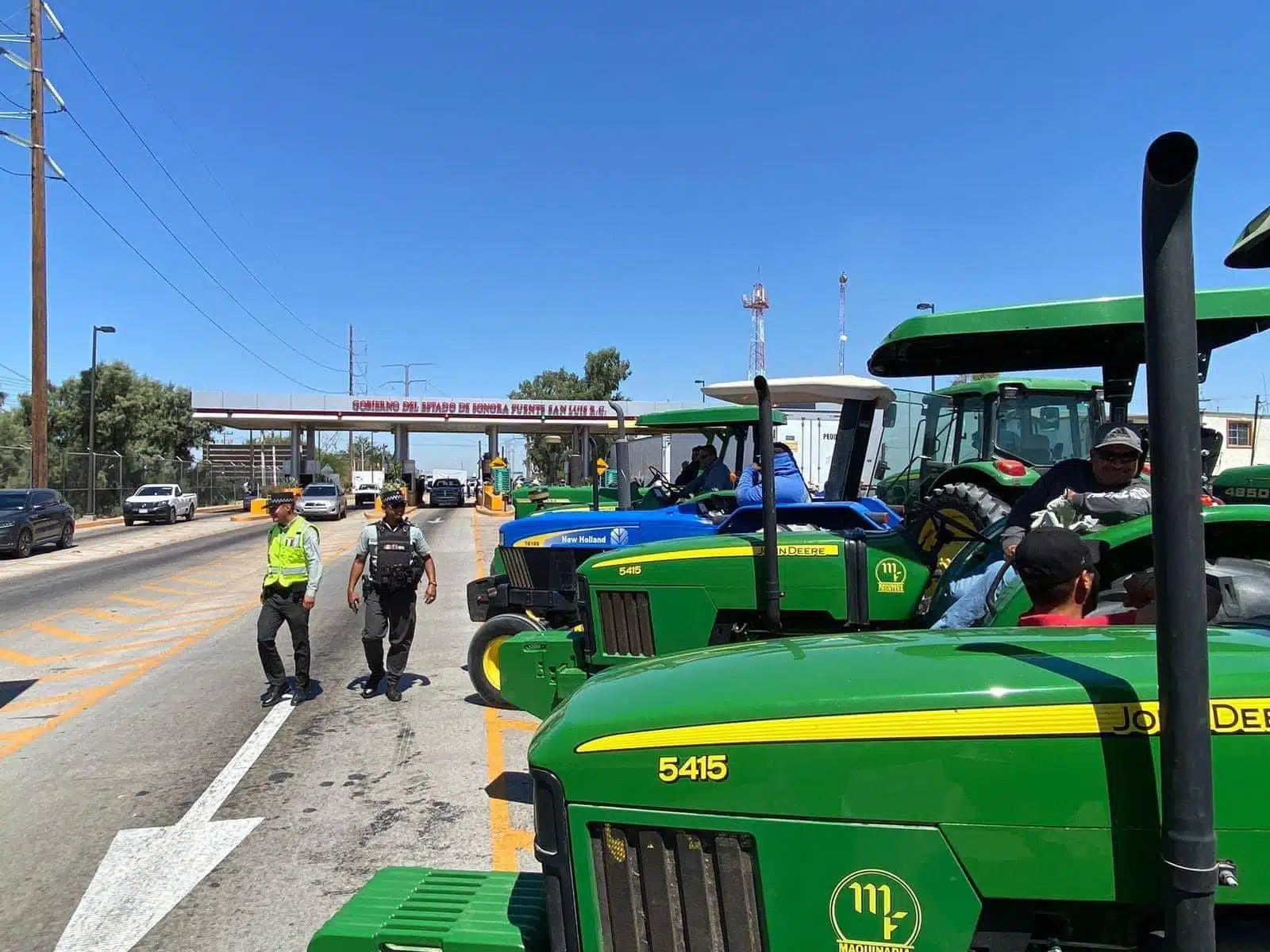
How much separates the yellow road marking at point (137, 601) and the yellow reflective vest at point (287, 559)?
21.6ft

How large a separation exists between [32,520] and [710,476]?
18308 millimetres

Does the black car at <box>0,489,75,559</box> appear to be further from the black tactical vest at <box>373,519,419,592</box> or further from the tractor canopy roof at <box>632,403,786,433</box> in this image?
the tractor canopy roof at <box>632,403,786,433</box>

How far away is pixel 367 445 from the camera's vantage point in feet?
389

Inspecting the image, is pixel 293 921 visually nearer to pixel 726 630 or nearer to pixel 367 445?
pixel 726 630

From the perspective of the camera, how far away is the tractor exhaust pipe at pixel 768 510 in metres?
4.03

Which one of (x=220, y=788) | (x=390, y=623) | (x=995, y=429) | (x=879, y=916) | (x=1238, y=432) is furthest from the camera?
(x=1238, y=432)

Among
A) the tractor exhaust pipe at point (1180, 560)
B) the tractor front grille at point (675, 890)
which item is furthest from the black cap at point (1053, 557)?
the tractor front grille at point (675, 890)

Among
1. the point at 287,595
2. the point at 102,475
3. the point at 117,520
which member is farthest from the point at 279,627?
the point at 102,475

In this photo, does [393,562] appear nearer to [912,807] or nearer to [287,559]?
[287,559]

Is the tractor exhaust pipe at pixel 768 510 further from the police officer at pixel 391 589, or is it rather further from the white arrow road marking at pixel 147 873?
the police officer at pixel 391 589

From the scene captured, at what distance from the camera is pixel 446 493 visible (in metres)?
43.5

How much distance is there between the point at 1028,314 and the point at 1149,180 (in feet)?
7.03

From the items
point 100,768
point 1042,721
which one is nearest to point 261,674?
point 100,768

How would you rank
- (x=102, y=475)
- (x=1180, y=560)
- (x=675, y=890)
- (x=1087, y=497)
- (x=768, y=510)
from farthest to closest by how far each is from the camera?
1. (x=102, y=475)
2. (x=768, y=510)
3. (x=1087, y=497)
4. (x=675, y=890)
5. (x=1180, y=560)
